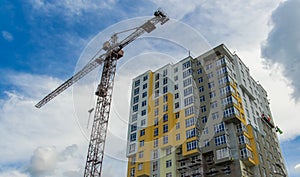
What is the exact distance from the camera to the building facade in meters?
56.5

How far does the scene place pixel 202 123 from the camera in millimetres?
62312

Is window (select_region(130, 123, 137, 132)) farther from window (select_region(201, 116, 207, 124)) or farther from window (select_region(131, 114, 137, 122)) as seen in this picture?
window (select_region(201, 116, 207, 124))

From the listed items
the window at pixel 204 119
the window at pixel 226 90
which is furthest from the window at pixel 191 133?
the window at pixel 226 90

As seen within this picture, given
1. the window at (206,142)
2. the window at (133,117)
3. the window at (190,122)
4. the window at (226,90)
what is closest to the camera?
the window at (206,142)

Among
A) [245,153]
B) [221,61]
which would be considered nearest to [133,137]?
[245,153]

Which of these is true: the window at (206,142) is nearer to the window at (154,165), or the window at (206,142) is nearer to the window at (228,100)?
the window at (228,100)

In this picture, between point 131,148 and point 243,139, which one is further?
point 131,148

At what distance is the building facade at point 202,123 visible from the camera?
56506 mm

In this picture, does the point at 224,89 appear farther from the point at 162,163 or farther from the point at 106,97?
Result: the point at 106,97

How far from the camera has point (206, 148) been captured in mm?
58156

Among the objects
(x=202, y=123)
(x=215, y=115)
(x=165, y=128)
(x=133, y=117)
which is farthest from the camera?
(x=133, y=117)

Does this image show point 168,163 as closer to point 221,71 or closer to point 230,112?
point 230,112

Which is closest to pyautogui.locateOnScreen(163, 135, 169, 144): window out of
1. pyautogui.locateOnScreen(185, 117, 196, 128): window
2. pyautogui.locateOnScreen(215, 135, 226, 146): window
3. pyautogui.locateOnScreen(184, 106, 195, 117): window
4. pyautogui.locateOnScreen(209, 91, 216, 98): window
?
pyautogui.locateOnScreen(185, 117, 196, 128): window

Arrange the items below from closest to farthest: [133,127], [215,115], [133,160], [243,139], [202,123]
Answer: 1. [243,139]
2. [215,115]
3. [202,123]
4. [133,160]
5. [133,127]
